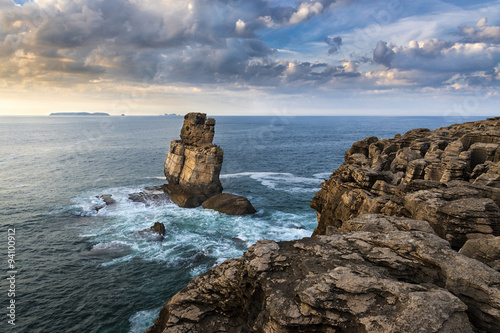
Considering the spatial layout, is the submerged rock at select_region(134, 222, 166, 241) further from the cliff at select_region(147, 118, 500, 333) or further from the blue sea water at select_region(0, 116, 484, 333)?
the cliff at select_region(147, 118, 500, 333)

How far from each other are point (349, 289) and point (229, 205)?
43400 mm

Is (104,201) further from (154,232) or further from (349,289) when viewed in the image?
(349,289)

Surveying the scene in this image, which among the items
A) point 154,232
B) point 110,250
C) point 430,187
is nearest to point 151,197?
point 154,232

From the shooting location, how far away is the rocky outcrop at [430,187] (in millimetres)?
14766

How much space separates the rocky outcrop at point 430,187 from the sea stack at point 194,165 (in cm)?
2908

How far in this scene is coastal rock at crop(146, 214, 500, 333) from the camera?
8562mm

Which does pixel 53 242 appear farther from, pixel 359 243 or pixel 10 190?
pixel 359 243

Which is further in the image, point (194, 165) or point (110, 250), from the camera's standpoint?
point (194, 165)

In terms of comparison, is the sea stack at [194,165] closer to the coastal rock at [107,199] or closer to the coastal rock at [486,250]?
the coastal rock at [107,199]

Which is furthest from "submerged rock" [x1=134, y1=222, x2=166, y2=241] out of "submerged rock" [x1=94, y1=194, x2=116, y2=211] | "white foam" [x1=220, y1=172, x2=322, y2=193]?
"white foam" [x1=220, y1=172, x2=322, y2=193]

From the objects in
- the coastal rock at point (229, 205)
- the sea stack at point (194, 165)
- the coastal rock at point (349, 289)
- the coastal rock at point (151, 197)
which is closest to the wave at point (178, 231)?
the coastal rock at point (229, 205)

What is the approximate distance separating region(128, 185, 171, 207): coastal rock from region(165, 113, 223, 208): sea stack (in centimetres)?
137

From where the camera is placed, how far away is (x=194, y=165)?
56.8 meters

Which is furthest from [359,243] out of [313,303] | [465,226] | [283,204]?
[283,204]
